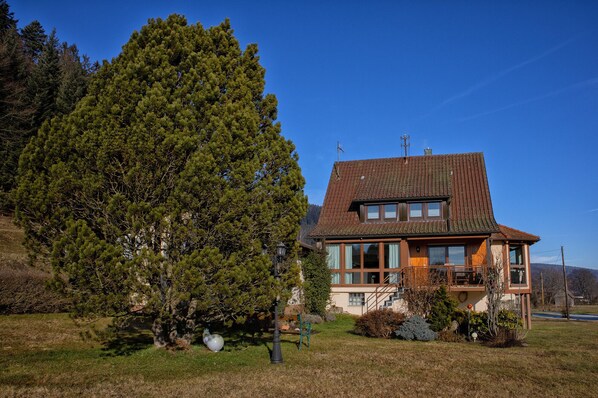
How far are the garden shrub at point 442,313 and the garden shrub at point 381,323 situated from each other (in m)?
1.08

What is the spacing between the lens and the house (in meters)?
24.5

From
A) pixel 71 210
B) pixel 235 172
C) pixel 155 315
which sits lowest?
pixel 155 315

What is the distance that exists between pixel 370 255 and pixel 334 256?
203 cm

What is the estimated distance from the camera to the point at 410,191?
2714 centimetres

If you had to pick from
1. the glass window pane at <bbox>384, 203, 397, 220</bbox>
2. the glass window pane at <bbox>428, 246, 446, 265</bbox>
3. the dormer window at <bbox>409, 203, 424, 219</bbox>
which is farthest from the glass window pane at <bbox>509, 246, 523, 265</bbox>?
the glass window pane at <bbox>384, 203, 397, 220</bbox>

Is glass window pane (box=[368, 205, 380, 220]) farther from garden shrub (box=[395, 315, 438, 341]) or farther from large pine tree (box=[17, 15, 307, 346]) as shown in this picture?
large pine tree (box=[17, 15, 307, 346])

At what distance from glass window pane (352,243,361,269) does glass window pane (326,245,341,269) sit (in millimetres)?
510

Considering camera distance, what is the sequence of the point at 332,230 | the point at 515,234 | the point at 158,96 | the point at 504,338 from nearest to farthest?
the point at 158,96
the point at 504,338
the point at 515,234
the point at 332,230

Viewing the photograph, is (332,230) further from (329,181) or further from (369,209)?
(329,181)

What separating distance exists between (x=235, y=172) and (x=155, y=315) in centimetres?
389

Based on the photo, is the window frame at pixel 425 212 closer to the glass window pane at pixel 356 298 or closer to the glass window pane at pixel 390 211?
the glass window pane at pixel 390 211

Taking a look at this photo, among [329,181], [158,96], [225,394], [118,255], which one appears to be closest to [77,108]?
[158,96]

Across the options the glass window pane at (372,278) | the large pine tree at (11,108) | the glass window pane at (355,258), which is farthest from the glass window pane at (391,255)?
the large pine tree at (11,108)

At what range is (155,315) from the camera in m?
11.4
